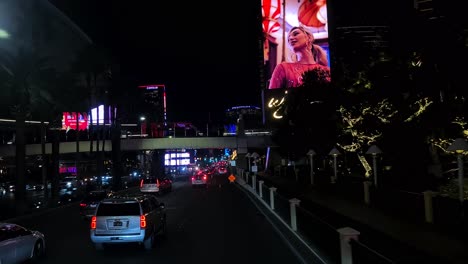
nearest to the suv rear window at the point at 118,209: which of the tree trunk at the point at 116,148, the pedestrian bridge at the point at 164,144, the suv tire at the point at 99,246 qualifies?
the suv tire at the point at 99,246

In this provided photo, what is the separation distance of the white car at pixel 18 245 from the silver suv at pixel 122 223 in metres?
1.54

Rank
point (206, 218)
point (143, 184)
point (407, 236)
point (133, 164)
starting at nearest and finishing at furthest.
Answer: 1. point (407, 236)
2. point (206, 218)
3. point (143, 184)
4. point (133, 164)

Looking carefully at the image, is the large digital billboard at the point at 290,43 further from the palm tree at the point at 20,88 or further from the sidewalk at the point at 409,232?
the sidewalk at the point at 409,232

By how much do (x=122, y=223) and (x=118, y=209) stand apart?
52 cm

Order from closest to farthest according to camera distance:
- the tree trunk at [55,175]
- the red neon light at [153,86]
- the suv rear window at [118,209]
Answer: the suv rear window at [118,209] < the tree trunk at [55,175] < the red neon light at [153,86]

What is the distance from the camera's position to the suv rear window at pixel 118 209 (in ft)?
47.1

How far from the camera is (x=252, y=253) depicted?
13461mm

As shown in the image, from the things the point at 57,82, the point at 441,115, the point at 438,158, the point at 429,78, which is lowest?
the point at 438,158

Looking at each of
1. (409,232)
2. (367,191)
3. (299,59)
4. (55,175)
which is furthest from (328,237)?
(299,59)

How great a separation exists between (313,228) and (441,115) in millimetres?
16687

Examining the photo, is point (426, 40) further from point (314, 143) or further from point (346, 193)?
point (314, 143)

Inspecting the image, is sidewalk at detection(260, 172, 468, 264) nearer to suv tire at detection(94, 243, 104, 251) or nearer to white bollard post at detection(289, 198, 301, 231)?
white bollard post at detection(289, 198, 301, 231)

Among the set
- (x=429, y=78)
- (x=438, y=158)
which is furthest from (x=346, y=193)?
(x=429, y=78)

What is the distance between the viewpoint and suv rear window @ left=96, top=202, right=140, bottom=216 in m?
14.4
